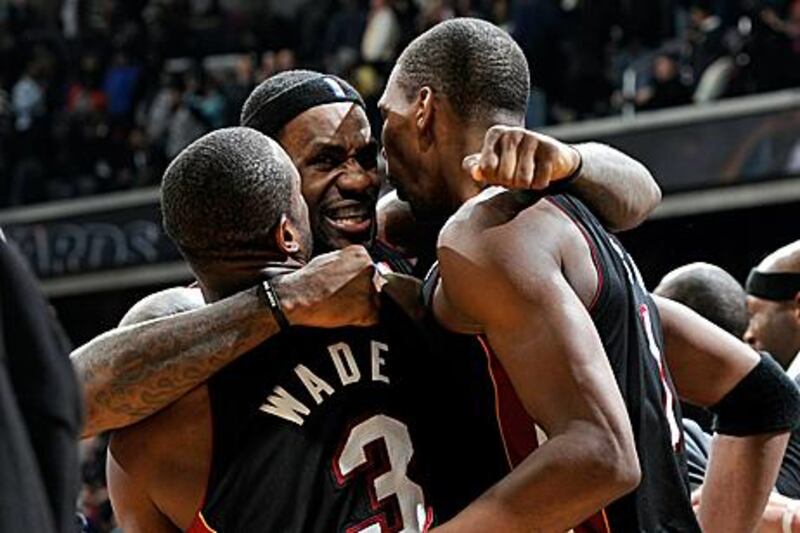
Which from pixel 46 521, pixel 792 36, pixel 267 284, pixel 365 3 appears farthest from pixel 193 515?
pixel 365 3

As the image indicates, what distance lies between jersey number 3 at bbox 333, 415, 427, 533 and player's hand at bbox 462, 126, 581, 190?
478 millimetres

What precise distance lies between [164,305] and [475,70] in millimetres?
810

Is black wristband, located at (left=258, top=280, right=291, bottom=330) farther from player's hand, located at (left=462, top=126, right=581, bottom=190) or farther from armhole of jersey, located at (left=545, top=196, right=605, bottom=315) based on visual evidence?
armhole of jersey, located at (left=545, top=196, right=605, bottom=315)

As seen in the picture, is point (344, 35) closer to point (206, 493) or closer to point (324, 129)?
point (324, 129)

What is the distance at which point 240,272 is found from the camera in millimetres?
2977

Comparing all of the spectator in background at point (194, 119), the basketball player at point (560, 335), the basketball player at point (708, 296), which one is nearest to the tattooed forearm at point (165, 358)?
the basketball player at point (560, 335)

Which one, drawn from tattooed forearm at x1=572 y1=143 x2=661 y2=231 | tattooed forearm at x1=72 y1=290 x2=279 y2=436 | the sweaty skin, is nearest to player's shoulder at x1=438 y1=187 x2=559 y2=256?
the sweaty skin

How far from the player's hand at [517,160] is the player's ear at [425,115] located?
0.24 metres

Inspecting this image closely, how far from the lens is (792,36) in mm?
11367

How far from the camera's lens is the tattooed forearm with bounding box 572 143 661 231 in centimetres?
307

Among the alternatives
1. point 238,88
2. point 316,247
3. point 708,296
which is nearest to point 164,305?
point 316,247

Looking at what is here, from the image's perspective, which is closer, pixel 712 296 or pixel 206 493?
pixel 206 493

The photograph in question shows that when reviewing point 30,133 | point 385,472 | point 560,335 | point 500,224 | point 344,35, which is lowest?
point 30,133

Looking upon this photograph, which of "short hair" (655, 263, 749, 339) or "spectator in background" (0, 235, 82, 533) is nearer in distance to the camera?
"spectator in background" (0, 235, 82, 533)
